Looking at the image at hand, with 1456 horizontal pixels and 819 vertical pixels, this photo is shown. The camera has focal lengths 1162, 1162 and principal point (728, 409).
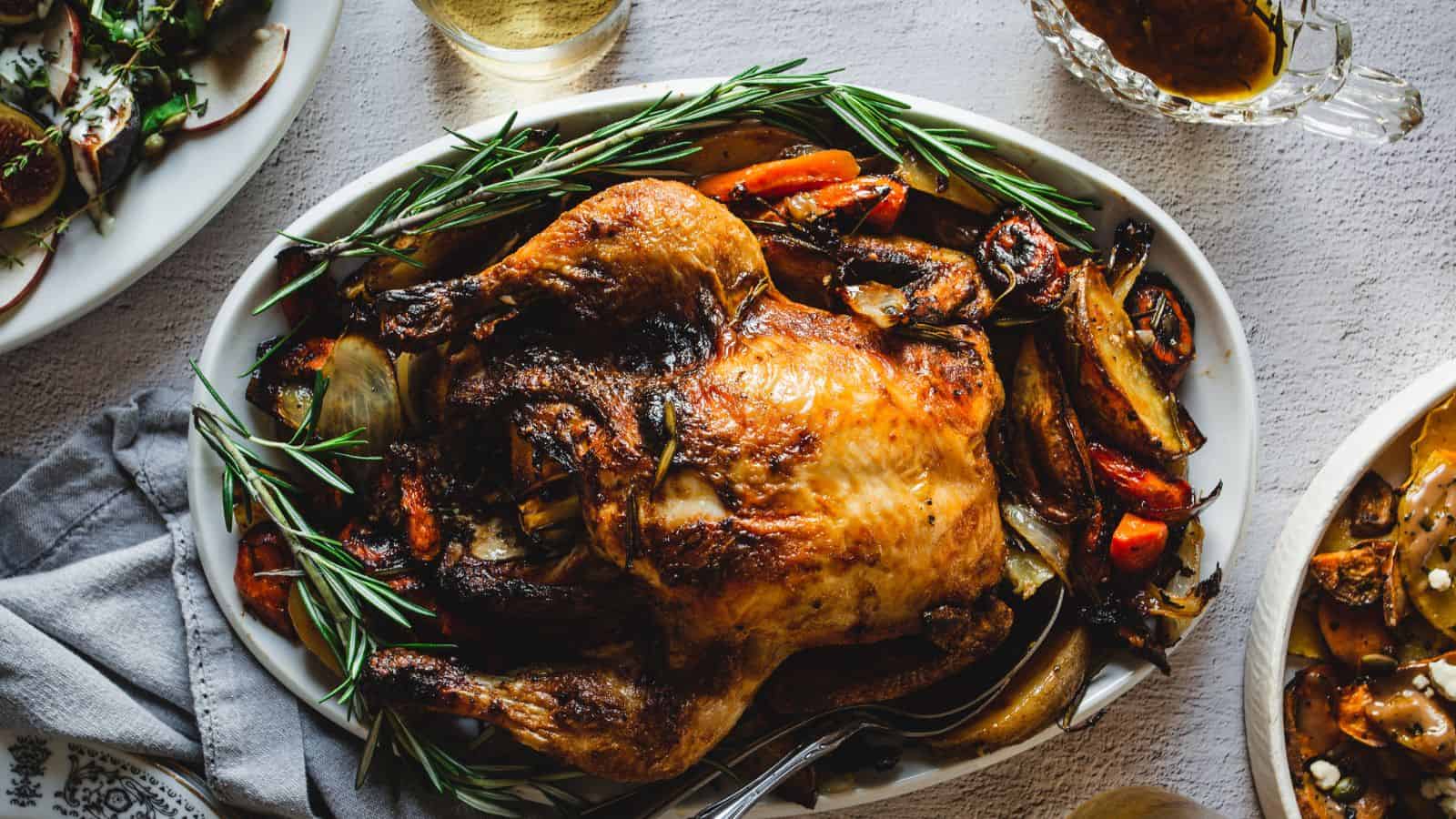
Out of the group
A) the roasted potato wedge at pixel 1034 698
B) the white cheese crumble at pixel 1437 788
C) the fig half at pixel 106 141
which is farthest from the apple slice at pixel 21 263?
the white cheese crumble at pixel 1437 788

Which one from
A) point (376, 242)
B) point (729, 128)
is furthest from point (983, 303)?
point (376, 242)

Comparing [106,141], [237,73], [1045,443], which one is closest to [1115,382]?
[1045,443]

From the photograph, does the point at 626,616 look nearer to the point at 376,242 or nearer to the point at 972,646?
the point at 972,646

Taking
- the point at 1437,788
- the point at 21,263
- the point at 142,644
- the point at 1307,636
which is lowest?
the point at 1437,788

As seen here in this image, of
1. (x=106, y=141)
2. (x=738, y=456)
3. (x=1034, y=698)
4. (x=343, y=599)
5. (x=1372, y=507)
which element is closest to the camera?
(x=738, y=456)

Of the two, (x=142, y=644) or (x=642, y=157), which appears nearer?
(x=642, y=157)

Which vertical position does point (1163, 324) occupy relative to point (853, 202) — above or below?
below

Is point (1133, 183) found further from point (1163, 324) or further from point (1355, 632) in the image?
point (1355, 632)
